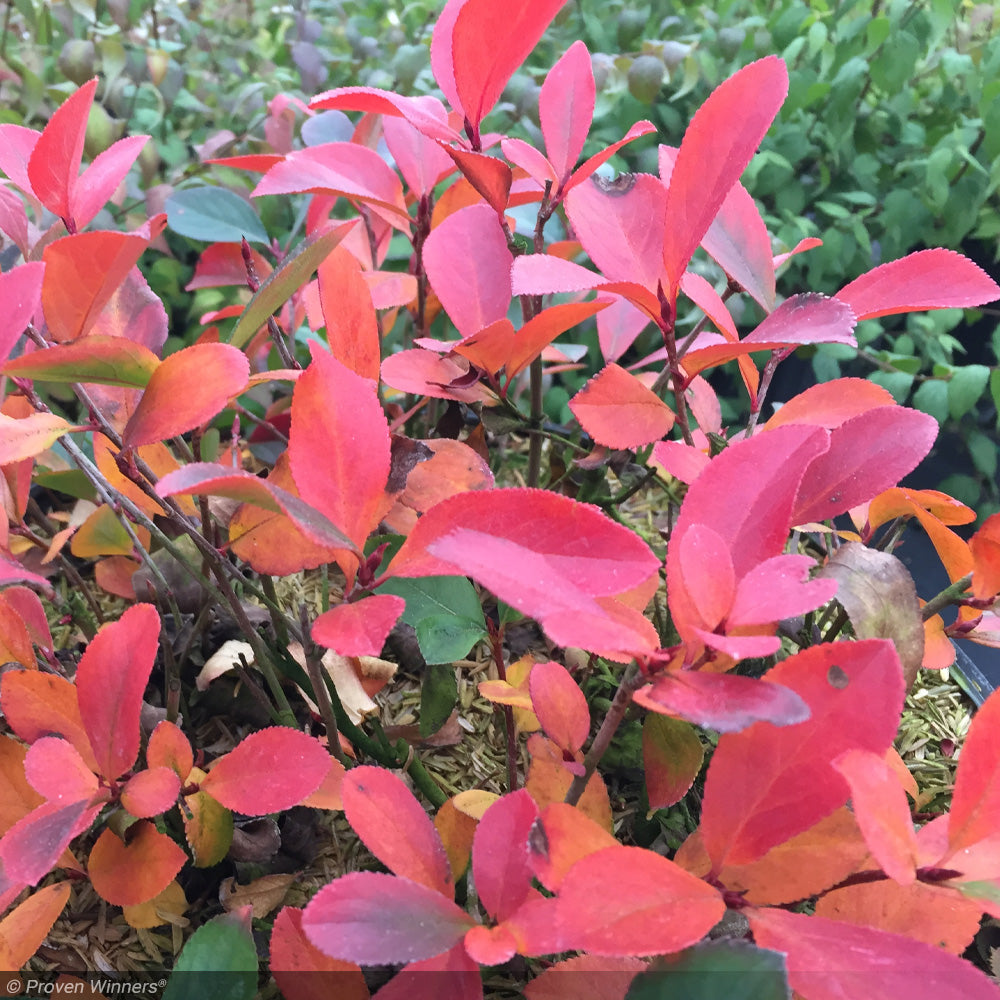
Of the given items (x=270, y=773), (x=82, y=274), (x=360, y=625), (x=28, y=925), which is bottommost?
(x=28, y=925)

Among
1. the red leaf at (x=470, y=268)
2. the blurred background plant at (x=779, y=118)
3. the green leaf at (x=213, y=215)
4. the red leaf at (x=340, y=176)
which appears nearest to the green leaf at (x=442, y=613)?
the red leaf at (x=470, y=268)

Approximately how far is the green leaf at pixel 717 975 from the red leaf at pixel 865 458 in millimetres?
198

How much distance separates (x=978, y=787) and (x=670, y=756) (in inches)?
6.0

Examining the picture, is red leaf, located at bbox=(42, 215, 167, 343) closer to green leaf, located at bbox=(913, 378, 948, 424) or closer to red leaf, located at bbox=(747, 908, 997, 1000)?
red leaf, located at bbox=(747, 908, 997, 1000)

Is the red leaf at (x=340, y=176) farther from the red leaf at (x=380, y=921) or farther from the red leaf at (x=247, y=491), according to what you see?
the red leaf at (x=380, y=921)

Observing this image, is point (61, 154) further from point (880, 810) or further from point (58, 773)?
point (880, 810)

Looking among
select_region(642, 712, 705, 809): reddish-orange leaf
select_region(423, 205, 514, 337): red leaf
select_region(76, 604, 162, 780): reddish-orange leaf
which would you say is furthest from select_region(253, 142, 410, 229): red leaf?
select_region(642, 712, 705, 809): reddish-orange leaf

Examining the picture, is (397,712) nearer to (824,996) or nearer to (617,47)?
(824,996)

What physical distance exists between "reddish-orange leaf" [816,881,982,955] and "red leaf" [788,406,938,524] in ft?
0.57

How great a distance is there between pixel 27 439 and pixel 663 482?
467 millimetres

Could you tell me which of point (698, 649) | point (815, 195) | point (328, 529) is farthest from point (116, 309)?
point (815, 195)

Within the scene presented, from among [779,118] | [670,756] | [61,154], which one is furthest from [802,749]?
[779,118]

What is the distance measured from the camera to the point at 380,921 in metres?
0.28

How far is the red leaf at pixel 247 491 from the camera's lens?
25cm
